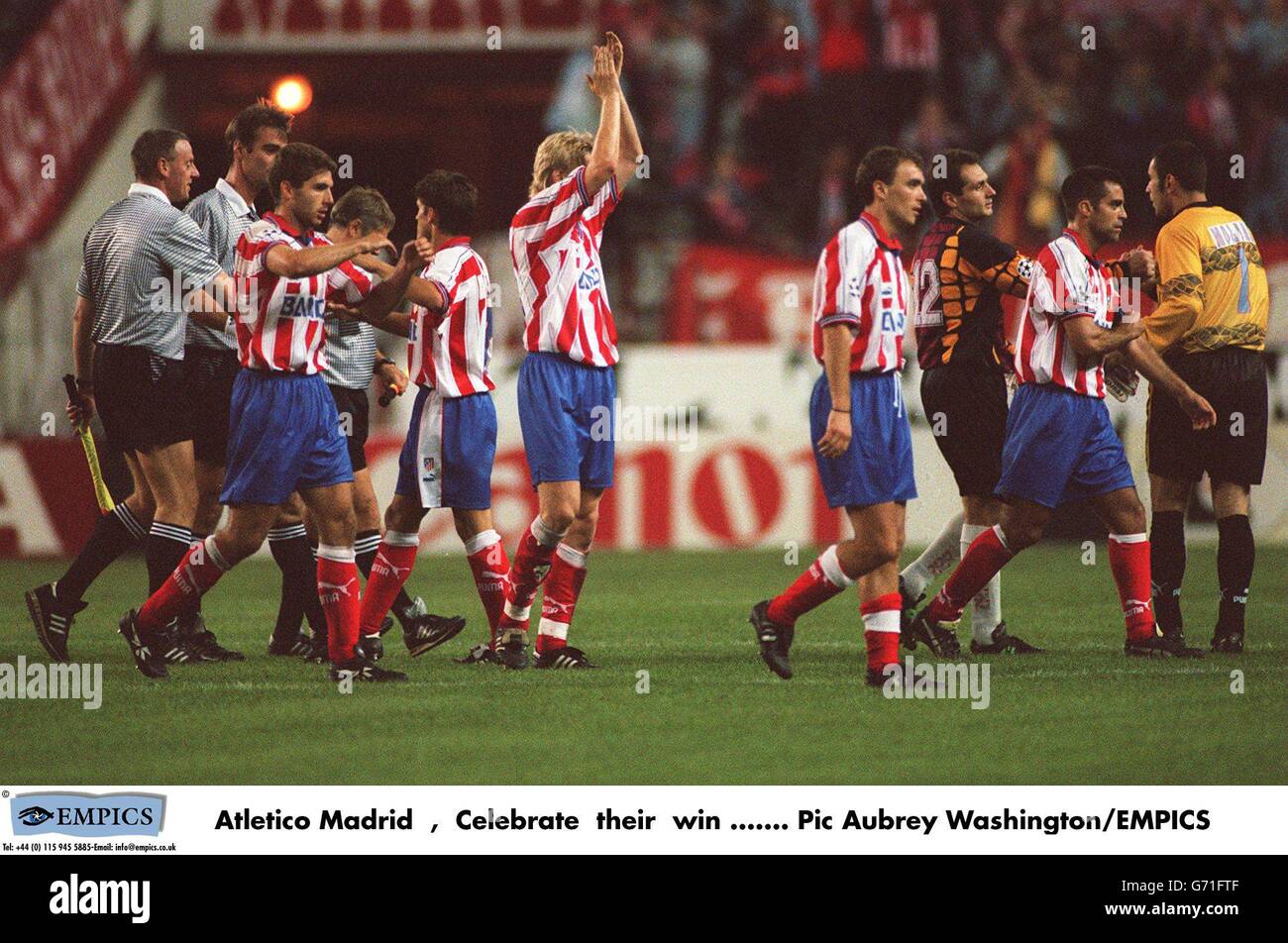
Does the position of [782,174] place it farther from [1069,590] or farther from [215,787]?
[215,787]

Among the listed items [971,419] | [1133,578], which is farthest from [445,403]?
[1133,578]

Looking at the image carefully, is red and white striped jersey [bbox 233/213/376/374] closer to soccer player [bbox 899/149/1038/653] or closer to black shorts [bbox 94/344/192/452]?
black shorts [bbox 94/344/192/452]

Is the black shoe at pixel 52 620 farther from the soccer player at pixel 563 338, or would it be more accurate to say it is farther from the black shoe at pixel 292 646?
the soccer player at pixel 563 338

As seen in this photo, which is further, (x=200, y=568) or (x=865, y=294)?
(x=200, y=568)

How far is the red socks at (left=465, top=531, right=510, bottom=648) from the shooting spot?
7617 millimetres

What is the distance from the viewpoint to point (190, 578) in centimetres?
709

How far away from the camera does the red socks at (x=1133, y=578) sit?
7.53m

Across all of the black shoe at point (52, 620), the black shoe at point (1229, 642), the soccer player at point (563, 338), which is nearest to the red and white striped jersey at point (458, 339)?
the soccer player at point (563, 338)

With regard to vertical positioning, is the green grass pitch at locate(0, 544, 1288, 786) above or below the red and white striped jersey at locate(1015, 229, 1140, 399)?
below

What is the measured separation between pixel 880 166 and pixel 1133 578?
6.39ft

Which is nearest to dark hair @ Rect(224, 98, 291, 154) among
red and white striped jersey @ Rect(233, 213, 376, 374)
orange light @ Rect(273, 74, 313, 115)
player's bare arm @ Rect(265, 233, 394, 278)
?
red and white striped jersey @ Rect(233, 213, 376, 374)

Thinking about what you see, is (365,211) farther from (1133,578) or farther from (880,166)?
(1133,578)

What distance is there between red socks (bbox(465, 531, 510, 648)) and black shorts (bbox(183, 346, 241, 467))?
1071mm
